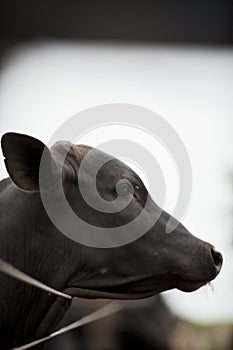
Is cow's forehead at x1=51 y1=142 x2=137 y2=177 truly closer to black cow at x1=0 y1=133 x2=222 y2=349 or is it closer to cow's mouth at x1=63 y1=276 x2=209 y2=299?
black cow at x1=0 y1=133 x2=222 y2=349

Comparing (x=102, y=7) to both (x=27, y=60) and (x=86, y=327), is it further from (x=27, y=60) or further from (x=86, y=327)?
(x=86, y=327)

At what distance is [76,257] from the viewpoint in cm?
197

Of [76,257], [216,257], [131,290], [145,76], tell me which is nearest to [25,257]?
[76,257]

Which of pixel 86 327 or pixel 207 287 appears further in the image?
pixel 86 327

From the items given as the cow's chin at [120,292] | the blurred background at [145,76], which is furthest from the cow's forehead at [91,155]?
the blurred background at [145,76]

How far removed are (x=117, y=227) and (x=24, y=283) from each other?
0.20 meters

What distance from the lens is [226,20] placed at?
6.12 m

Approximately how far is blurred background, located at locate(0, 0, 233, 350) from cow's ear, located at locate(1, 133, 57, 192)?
2876 mm

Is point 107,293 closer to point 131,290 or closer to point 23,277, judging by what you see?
point 131,290

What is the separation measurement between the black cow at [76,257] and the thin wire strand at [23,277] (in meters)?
0.03

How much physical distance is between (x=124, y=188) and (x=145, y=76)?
13.5 feet

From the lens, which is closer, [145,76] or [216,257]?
[216,257]

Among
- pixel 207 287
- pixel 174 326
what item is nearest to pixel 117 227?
pixel 207 287

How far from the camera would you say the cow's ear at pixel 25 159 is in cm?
187
